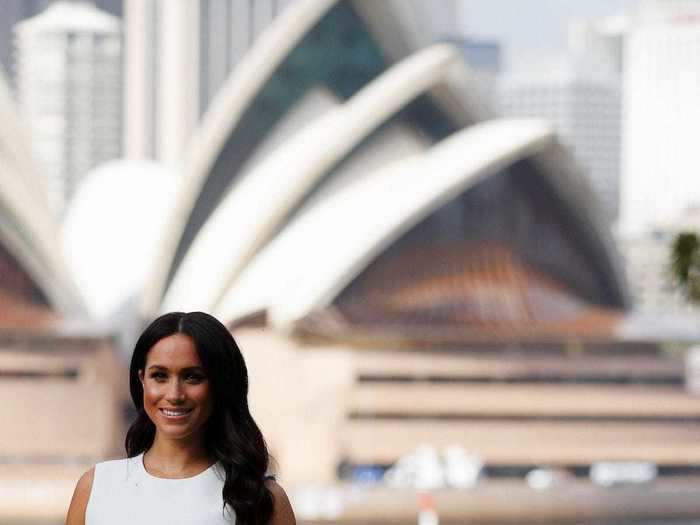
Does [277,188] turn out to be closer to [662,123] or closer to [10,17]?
[10,17]

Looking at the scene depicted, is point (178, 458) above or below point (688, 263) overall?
below

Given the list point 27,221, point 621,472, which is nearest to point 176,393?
point 27,221

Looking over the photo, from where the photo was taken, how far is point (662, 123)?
626 feet

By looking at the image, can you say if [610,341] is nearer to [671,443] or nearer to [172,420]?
[671,443]

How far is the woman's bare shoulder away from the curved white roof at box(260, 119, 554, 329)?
38.3 meters

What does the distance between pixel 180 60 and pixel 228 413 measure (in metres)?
111

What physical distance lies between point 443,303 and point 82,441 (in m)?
8.06

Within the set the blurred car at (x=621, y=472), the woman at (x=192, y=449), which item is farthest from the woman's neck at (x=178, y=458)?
the blurred car at (x=621, y=472)

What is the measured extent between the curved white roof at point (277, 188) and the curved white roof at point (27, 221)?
8.07 feet

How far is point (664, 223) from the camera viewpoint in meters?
150

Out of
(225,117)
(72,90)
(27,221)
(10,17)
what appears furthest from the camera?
(72,90)

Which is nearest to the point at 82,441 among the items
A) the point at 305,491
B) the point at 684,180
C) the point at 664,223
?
the point at 305,491

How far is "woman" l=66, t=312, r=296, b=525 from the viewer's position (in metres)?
3.25

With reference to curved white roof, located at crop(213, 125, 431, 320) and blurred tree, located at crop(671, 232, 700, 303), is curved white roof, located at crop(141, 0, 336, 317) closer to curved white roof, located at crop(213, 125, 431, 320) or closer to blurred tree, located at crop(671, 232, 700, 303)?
curved white roof, located at crop(213, 125, 431, 320)
